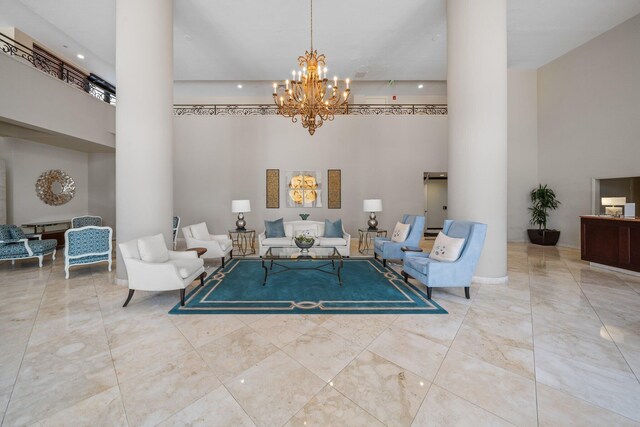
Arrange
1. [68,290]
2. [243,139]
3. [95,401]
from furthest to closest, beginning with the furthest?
[243,139]
[68,290]
[95,401]

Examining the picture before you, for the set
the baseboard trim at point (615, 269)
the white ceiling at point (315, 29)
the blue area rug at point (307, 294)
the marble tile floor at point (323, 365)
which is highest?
the white ceiling at point (315, 29)

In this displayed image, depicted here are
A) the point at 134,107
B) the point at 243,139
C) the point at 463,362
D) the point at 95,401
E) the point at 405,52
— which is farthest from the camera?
the point at 243,139

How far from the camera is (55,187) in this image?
736 centimetres

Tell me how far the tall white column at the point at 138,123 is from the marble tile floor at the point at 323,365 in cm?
137

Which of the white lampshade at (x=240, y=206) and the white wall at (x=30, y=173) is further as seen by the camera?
the white wall at (x=30, y=173)

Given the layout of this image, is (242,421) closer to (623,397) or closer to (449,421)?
(449,421)

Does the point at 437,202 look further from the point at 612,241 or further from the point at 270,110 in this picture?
the point at 270,110

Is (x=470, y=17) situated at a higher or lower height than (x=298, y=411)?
higher

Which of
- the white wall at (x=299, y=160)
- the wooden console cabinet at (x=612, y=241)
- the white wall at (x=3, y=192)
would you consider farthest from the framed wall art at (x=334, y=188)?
the white wall at (x=3, y=192)

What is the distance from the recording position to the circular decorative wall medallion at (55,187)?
7.01 metres

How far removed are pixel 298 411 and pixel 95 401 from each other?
1.38 meters

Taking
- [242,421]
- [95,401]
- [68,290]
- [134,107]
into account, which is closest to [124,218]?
[68,290]

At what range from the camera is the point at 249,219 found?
26.5ft

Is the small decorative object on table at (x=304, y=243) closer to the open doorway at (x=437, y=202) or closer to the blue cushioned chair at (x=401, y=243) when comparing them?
the blue cushioned chair at (x=401, y=243)
